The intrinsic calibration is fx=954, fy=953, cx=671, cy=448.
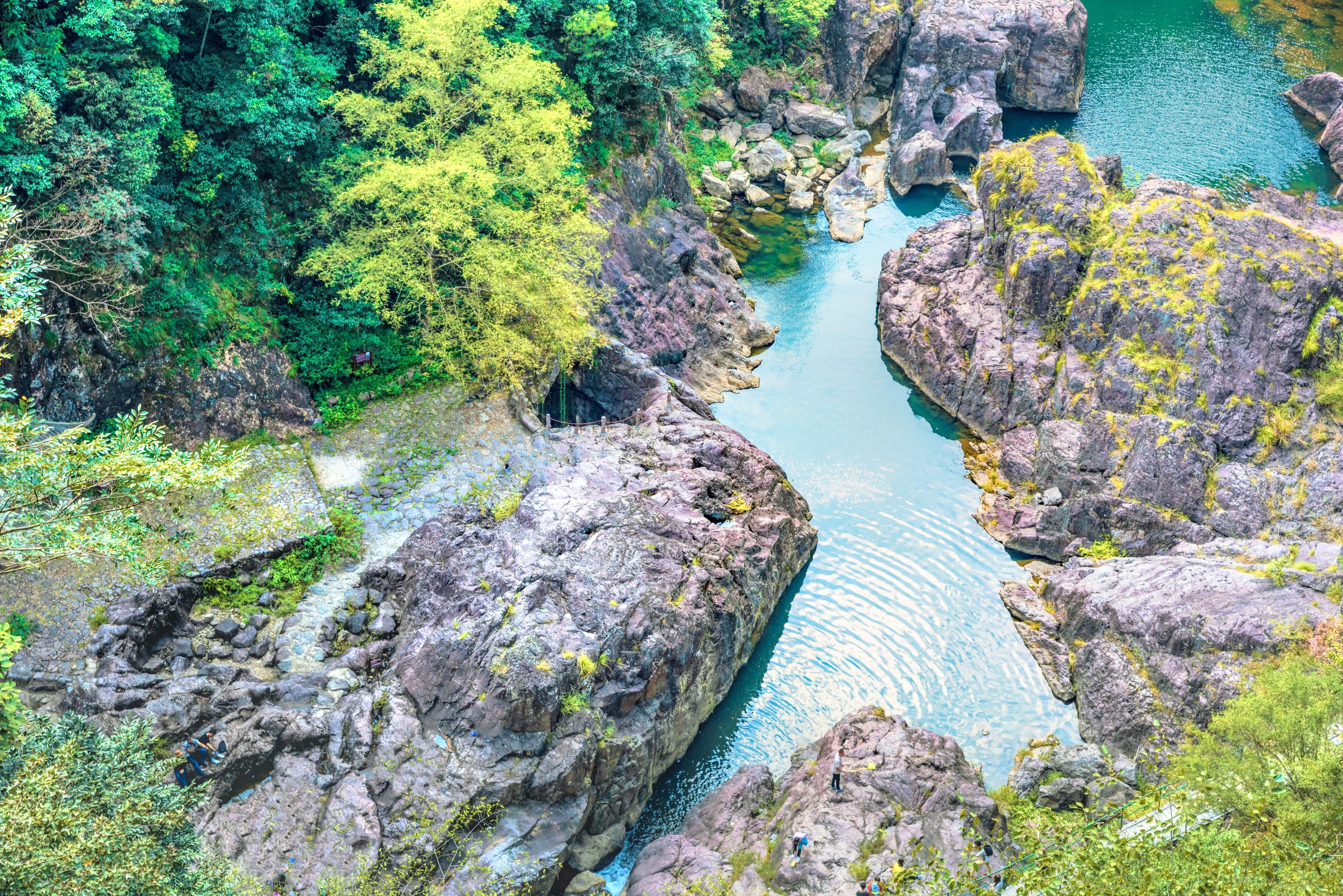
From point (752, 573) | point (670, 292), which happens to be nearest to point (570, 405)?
point (670, 292)

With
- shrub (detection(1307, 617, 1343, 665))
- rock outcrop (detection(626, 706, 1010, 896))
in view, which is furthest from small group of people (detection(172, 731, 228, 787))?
shrub (detection(1307, 617, 1343, 665))

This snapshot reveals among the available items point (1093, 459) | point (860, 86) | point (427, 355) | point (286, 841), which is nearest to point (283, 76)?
point (427, 355)

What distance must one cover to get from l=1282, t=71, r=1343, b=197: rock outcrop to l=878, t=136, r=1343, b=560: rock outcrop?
2452 cm

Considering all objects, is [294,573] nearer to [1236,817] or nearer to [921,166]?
[1236,817]

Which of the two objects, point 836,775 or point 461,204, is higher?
point 461,204

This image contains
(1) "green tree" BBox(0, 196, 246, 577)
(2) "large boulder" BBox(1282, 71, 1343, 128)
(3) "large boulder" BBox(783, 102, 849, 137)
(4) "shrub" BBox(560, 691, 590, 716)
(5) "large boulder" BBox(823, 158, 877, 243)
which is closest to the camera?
(1) "green tree" BBox(0, 196, 246, 577)

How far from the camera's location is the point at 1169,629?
101ft

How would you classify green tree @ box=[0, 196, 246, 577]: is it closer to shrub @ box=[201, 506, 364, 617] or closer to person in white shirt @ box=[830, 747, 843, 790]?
shrub @ box=[201, 506, 364, 617]

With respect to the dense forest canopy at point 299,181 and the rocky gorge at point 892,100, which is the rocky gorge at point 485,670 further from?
the rocky gorge at point 892,100

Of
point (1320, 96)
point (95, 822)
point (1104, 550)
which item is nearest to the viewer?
point (95, 822)

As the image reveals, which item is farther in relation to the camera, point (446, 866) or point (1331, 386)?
point (1331, 386)

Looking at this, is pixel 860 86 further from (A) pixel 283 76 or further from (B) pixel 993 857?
(B) pixel 993 857

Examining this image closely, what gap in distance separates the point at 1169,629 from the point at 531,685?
20402 mm

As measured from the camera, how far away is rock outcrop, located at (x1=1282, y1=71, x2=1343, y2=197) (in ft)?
197
